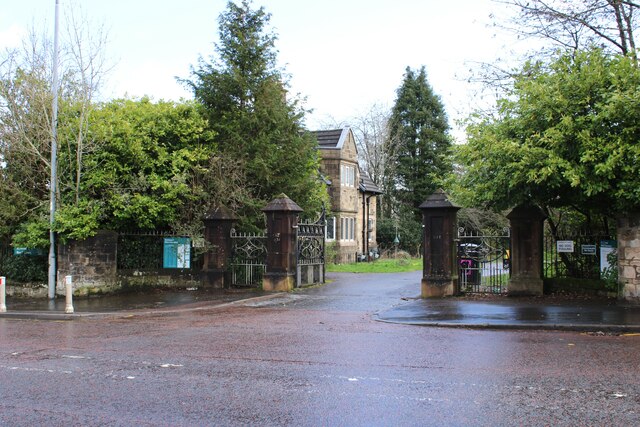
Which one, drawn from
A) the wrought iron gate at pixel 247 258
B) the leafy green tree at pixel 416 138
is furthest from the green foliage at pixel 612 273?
the leafy green tree at pixel 416 138

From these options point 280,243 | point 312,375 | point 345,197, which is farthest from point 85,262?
point 345,197

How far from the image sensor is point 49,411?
569cm

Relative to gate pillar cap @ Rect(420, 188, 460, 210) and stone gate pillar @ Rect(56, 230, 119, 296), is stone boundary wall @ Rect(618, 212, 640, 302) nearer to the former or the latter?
gate pillar cap @ Rect(420, 188, 460, 210)

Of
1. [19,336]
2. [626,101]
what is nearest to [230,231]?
[19,336]

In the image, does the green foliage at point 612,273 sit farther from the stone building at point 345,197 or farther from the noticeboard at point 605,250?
the stone building at point 345,197

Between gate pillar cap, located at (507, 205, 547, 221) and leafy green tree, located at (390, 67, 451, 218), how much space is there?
37009mm

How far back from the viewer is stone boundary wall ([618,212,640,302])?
12.9 m

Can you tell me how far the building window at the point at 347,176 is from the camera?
39562mm

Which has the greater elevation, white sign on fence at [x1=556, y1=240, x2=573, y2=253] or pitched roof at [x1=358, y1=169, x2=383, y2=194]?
pitched roof at [x1=358, y1=169, x2=383, y2=194]

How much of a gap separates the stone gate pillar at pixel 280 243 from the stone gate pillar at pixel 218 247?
1431 mm

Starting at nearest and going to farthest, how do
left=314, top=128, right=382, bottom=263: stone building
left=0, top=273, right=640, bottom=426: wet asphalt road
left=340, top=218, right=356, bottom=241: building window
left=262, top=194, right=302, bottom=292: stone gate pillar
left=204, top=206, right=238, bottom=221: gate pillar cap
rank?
left=0, top=273, right=640, bottom=426: wet asphalt road, left=262, top=194, right=302, bottom=292: stone gate pillar, left=204, top=206, right=238, bottom=221: gate pillar cap, left=314, top=128, right=382, bottom=263: stone building, left=340, top=218, right=356, bottom=241: building window

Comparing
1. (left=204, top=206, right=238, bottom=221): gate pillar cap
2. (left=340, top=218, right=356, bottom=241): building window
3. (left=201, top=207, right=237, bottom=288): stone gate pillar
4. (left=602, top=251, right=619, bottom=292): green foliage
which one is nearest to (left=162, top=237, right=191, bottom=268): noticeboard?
(left=201, top=207, right=237, bottom=288): stone gate pillar

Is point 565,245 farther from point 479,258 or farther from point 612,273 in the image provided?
point 479,258

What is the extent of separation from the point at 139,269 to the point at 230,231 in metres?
3.14
